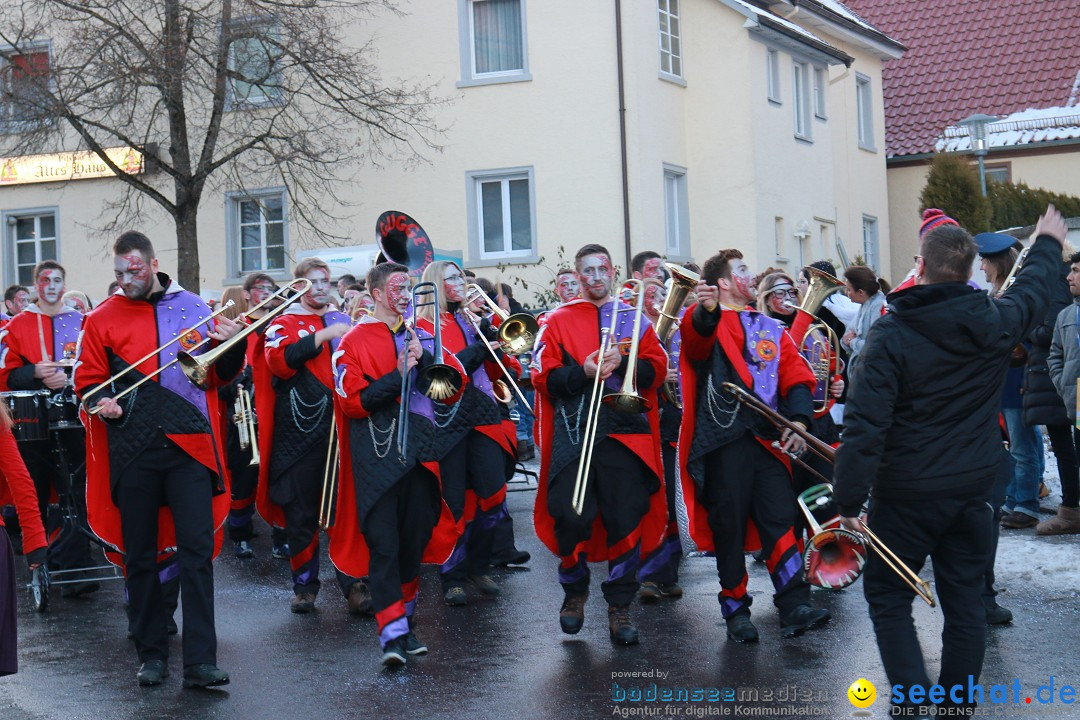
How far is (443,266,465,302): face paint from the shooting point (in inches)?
Answer: 373

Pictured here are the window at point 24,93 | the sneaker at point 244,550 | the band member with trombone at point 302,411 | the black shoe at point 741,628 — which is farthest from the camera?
the window at point 24,93

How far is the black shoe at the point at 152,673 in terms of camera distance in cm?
708

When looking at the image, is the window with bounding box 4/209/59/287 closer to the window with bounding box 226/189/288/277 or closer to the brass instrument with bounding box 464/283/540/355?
the window with bounding box 226/189/288/277

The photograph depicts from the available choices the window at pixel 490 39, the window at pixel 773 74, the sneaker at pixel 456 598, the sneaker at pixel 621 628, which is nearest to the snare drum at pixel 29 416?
the sneaker at pixel 456 598

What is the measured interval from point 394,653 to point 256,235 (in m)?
18.9

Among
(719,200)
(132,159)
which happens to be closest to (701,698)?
(719,200)

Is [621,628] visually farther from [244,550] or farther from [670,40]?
[670,40]

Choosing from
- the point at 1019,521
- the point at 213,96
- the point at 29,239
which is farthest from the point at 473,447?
the point at 29,239

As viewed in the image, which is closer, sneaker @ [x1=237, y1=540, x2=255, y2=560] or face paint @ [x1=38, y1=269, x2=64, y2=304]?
face paint @ [x1=38, y1=269, x2=64, y2=304]

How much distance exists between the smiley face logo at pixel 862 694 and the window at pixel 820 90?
21.8m

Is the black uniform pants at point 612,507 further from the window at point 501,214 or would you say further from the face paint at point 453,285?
the window at point 501,214

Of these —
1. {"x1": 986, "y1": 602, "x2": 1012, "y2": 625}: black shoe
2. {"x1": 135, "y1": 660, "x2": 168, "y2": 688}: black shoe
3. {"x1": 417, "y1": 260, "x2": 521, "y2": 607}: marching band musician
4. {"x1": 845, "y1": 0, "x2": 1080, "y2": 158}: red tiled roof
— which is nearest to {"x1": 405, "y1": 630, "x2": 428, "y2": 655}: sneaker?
{"x1": 135, "y1": 660, "x2": 168, "y2": 688}: black shoe

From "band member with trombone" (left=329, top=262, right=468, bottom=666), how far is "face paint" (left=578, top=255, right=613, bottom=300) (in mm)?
828

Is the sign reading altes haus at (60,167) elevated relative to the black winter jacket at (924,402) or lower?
elevated
